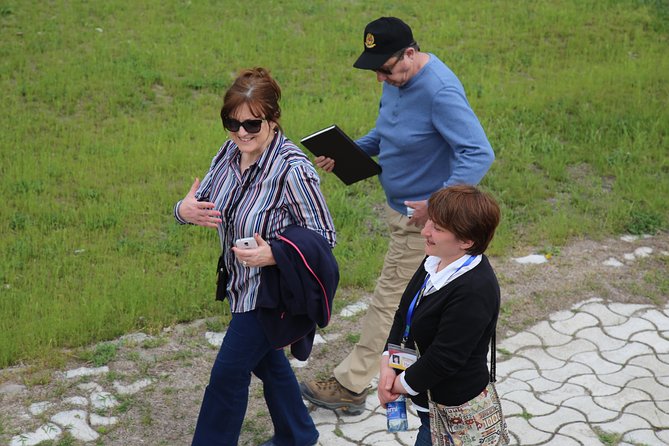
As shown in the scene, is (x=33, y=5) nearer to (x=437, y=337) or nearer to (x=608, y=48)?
(x=608, y=48)

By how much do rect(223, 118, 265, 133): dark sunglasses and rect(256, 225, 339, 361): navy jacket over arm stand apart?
0.49 meters

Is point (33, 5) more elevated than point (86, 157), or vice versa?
point (33, 5)

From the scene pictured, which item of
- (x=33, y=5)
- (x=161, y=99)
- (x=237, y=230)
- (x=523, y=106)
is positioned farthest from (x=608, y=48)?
(x=237, y=230)

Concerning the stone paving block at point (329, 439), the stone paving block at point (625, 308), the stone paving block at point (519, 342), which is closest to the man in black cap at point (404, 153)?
the stone paving block at point (329, 439)

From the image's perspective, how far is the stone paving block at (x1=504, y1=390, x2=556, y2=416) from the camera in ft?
17.0

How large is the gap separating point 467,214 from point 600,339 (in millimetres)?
3196

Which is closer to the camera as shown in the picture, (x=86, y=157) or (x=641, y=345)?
(x=641, y=345)

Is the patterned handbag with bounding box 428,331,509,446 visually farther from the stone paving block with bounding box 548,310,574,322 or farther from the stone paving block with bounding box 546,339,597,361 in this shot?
the stone paving block with bounding box 548,310,574,322

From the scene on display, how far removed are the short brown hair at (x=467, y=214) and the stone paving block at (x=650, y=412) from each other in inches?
91.3

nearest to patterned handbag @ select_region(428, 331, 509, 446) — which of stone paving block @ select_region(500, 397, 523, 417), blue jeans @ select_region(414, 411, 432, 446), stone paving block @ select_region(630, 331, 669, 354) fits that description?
blue jeans @ select_region(414, 411, 432, 446)

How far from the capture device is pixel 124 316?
6.05m

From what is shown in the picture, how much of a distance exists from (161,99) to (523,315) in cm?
558

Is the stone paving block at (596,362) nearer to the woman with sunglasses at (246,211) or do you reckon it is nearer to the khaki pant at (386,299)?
the khaki pant at (386,299)

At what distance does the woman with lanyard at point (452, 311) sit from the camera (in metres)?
3.27
